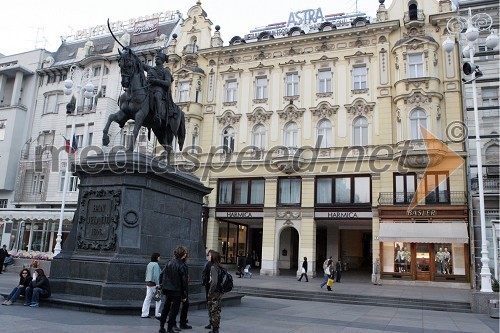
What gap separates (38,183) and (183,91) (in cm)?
1780

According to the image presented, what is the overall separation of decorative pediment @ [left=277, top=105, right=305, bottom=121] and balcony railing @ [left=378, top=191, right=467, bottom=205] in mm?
8757

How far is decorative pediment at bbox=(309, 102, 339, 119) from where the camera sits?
32.4 meters

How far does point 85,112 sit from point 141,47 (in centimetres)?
845

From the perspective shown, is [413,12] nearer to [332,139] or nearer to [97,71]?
[332,139]

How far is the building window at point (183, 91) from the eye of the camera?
37062mm

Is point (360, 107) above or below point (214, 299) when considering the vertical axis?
above

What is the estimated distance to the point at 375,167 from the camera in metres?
30.2

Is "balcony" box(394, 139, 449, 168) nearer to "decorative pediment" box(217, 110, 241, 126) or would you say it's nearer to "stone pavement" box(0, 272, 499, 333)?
"decorative pediment" box(217, 110, 241, 126)

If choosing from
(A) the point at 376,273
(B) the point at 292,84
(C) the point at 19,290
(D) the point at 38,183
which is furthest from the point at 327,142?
(D) the point at 38,183

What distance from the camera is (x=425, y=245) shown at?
2783 cm

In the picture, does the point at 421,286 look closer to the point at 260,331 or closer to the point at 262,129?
the point at 262,129

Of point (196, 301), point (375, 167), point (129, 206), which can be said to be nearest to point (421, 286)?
point (375, 167)

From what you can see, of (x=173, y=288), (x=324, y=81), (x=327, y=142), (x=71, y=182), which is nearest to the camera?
(x=173, y=288)

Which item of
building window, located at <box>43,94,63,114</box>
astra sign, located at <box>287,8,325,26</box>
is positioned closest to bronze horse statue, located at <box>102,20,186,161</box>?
astra sign, located at <box>287,8,325,26</box>
